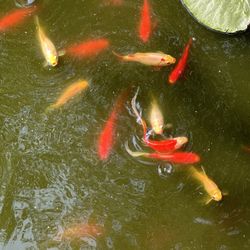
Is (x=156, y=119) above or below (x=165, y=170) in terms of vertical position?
above

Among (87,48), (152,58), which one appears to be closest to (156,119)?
(152,58)

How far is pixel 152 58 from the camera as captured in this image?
11.0 feet

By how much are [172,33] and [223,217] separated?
3.98ft

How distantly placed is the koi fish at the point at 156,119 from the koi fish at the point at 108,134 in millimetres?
189

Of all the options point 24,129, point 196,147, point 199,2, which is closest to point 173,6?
point 199,2

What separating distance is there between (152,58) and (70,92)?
0.53 meters

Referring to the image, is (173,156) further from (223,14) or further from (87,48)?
(223,14)

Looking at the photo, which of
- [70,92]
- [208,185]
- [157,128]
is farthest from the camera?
[70,92]

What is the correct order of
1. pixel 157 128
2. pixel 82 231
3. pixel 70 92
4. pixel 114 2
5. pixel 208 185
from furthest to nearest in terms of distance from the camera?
1. pixel 114 2
2. pixel 70 92
3. pixel 157 128
4. pixel 208 185
5. pixel 82 231

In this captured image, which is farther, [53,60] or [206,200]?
[53,60]

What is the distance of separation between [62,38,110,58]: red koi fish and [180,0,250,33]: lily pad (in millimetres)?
621

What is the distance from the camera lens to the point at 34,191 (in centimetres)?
304

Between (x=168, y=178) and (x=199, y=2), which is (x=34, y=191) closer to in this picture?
(x=168, y=178)

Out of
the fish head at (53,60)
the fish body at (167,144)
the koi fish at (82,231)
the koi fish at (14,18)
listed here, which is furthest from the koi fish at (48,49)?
the koi fish at (82,231)
